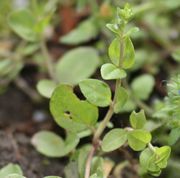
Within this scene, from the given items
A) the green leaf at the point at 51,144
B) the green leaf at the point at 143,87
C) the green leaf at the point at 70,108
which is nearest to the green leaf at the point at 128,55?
the green leaf at the point at 70,108

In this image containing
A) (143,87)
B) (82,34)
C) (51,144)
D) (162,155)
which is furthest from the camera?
(82,34)

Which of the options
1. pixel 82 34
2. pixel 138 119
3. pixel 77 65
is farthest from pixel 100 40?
pixel 138 119

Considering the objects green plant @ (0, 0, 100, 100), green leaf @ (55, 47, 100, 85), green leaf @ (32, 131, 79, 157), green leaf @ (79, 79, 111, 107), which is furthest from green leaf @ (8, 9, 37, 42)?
green leaf @ (79, 79, 111, 107)

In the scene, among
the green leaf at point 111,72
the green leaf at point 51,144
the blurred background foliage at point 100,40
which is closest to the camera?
the green leaf at point 111,72

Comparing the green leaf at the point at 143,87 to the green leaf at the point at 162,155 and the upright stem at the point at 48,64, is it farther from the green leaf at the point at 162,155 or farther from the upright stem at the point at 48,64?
the green leaf at the point at 162,155

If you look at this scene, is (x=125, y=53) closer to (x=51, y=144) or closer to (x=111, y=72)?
(x=111, y=72)

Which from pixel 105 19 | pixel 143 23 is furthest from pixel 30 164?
pixel 143 23

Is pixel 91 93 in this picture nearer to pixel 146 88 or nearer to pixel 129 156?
pixel 129 156
